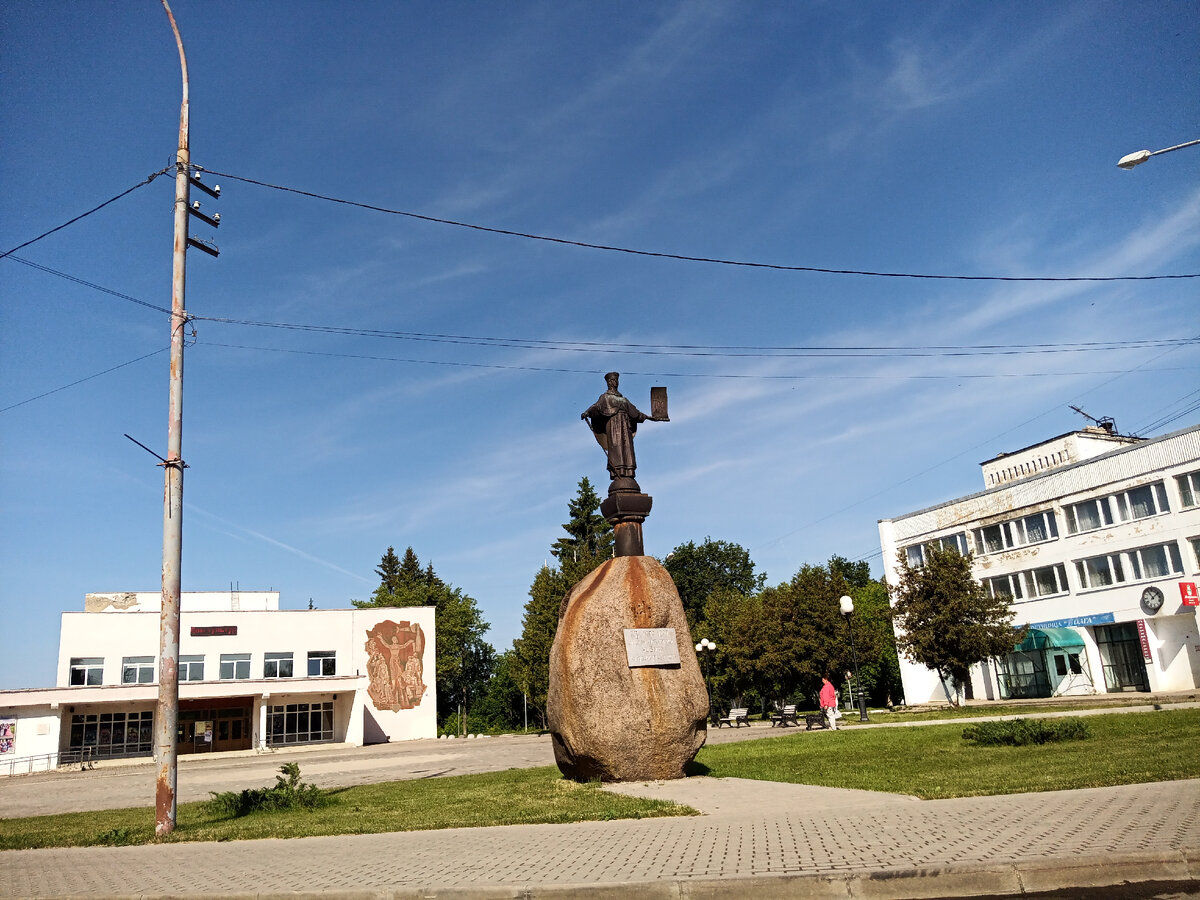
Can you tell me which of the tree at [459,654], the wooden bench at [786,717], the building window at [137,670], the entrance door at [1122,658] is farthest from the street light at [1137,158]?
the tree at [459,654]

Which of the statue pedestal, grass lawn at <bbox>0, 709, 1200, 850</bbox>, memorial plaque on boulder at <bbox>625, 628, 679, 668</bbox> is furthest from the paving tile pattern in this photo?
the statue pedestal

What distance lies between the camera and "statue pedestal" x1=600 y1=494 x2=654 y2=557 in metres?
14.5

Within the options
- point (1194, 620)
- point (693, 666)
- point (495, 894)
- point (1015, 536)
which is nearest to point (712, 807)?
point (693, 666)

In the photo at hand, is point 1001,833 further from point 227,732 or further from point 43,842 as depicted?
point 227,732

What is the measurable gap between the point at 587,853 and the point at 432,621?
46409 millimetres

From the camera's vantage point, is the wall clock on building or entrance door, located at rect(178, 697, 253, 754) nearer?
Answer: the wall clock on building

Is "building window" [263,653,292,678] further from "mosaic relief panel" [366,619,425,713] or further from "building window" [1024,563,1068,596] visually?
"building window" [1024,563,1068,596]

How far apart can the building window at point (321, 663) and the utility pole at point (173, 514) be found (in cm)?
3935

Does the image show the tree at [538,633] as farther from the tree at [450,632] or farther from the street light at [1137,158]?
the street light at [1137,158]

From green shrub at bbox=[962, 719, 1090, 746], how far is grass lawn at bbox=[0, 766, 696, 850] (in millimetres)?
7798

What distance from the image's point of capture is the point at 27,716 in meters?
42.0

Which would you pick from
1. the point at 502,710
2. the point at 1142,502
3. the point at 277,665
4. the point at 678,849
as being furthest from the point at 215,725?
the point at 1142,502

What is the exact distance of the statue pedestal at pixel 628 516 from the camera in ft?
47.4

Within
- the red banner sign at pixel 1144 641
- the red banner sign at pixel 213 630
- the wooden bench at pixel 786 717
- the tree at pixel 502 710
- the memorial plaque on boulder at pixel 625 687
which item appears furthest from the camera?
the tree at pixel 502 710
